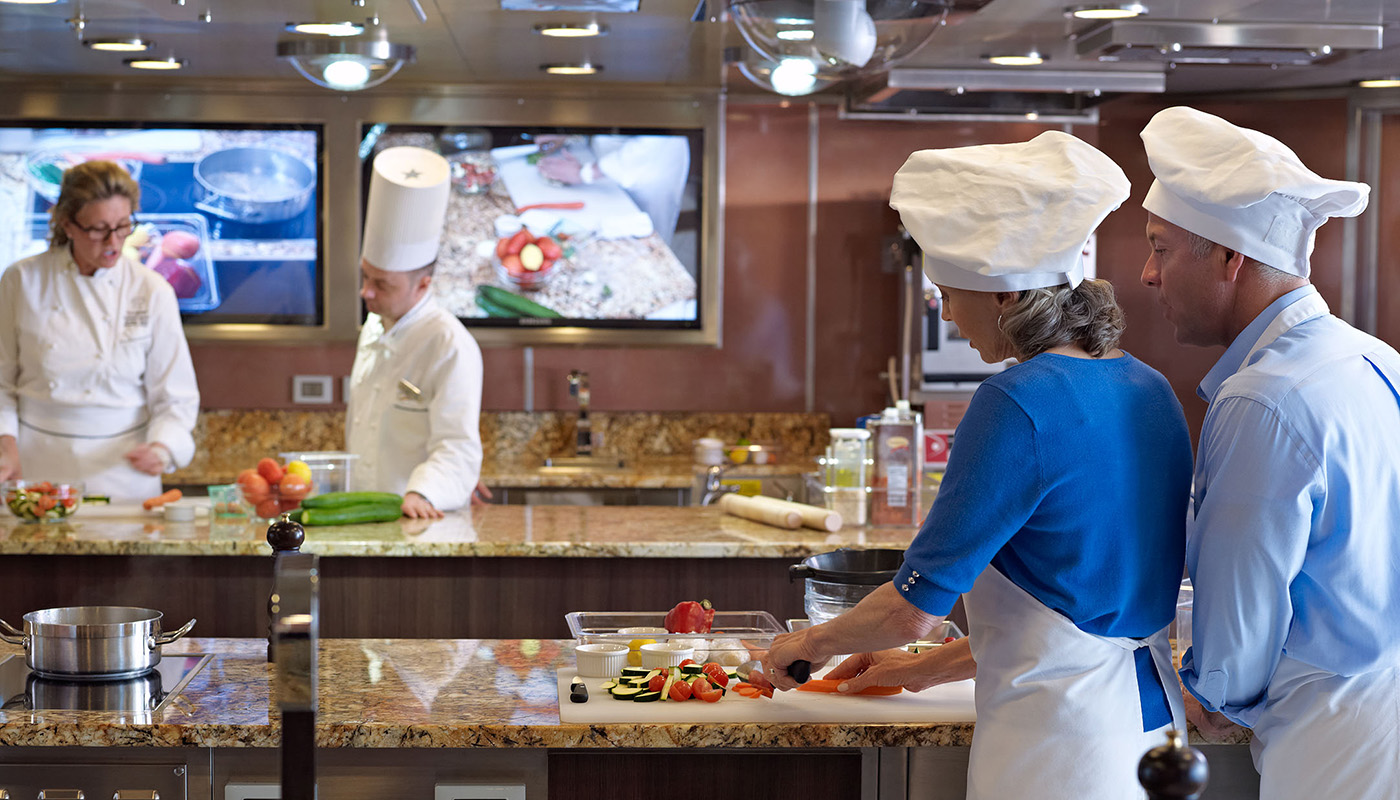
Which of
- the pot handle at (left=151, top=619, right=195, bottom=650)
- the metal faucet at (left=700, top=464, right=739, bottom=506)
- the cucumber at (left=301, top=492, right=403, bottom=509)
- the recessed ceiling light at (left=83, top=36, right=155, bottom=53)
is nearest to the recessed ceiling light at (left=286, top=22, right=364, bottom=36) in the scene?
the recessed ceiling light at (left=83, top=36, right=155, bottom=53)

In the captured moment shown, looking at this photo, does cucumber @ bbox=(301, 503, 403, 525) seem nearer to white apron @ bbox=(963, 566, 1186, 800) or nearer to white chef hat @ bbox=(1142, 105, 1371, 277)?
white apron @ bbox=(963, 566, 1186, 800)

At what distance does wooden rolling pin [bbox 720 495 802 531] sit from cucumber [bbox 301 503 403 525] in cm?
93

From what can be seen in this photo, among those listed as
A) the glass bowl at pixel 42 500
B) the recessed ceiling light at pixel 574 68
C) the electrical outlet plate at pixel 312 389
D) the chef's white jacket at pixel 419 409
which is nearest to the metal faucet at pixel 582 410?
the electrical outlet plate at pixel 312 389

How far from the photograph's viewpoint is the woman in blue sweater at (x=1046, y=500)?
156 centimetres

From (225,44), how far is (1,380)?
1.44 m

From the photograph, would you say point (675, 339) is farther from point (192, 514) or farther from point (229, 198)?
point (192, 514)

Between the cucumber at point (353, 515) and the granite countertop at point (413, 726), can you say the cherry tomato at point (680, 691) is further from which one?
the cucumber at point (353, 515)

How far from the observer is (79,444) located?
4.18 meters

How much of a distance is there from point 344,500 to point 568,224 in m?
2.37

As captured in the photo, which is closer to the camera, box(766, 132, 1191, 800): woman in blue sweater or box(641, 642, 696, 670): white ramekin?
box(766, 132, 1191, 800): woman in blue sweater

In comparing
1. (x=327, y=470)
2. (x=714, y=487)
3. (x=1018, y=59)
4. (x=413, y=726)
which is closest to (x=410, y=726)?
(x=413, y=726)

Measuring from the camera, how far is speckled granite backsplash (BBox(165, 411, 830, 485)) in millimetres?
5574

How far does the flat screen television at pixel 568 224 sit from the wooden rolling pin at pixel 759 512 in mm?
1965

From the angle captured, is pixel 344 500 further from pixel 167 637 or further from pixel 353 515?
pixel 167 637
